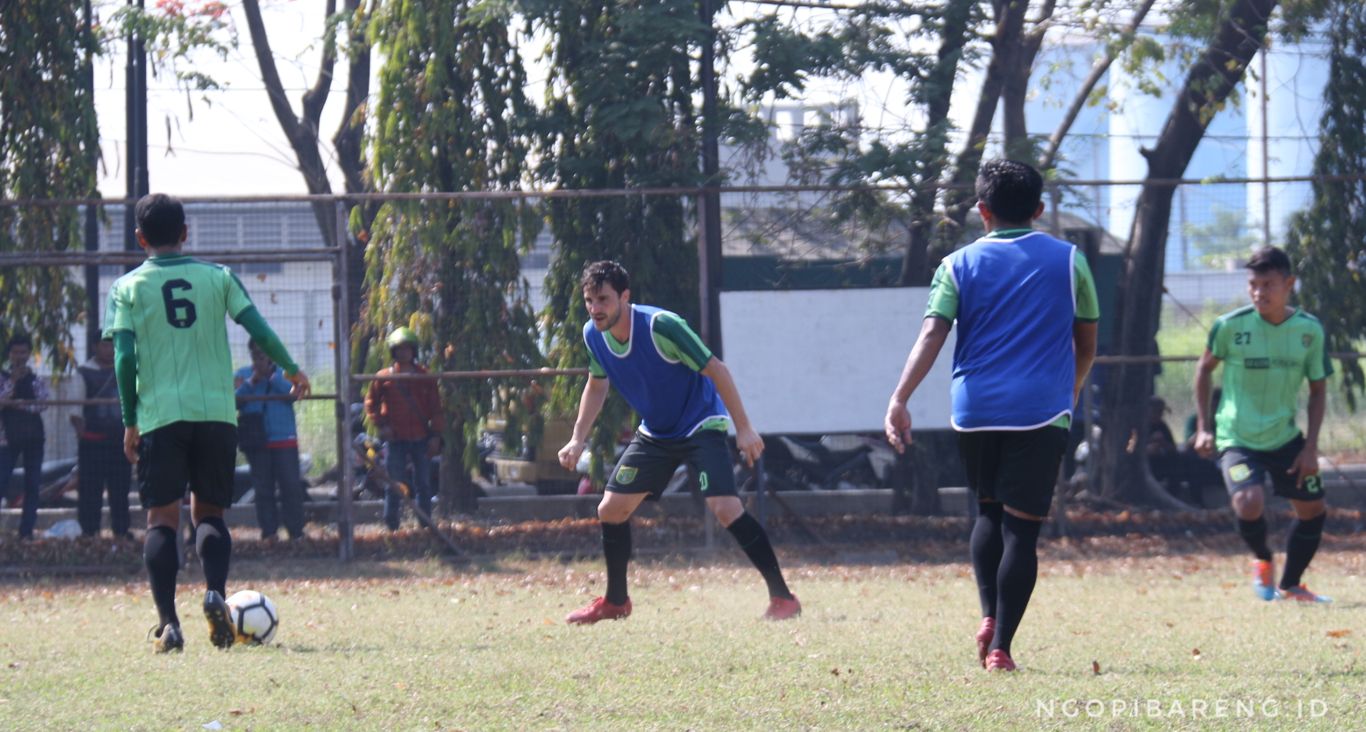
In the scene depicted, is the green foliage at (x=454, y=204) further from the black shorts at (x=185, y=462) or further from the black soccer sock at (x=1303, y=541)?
the black soccer sock at (x=1303, y=541)

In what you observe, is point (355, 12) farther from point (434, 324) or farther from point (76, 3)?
point (434, 324)

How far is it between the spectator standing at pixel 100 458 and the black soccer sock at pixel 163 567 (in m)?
4.90

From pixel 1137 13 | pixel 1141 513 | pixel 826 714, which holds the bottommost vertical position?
pixel 1141 513

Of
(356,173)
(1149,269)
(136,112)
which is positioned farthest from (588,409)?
(136,112)

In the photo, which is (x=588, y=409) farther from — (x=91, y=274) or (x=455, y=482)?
(x=91, y=274)

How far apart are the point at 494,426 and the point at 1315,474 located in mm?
5875

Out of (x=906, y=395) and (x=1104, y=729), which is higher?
(x=906, y=395)

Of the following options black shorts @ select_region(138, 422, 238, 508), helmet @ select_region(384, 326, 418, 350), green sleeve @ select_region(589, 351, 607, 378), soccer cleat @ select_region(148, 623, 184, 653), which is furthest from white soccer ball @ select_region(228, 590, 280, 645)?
helmet @ select_region(384, 326, 418, 350)

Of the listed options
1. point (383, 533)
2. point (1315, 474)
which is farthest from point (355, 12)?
point (1315, 474)

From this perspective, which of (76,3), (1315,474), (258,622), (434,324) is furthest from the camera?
(76,3)

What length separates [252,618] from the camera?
6367 millimetres

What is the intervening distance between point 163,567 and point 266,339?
1041 mm

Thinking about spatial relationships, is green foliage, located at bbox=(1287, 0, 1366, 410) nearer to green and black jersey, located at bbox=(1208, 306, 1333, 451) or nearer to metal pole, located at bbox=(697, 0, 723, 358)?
green and black jersey, located at bbox=(1208, 306, 1333, 451)

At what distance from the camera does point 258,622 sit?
20.9 ft
